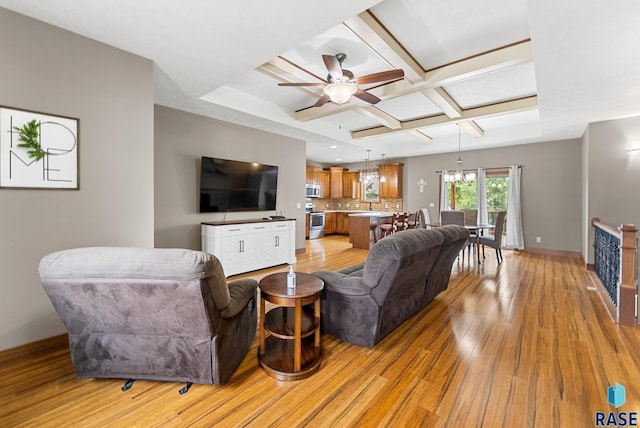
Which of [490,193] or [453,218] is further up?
[490,193]

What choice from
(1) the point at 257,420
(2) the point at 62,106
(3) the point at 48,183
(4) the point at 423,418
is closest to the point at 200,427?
(1) the point at 257,420

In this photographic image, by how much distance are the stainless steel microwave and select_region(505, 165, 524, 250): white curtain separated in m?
5.54

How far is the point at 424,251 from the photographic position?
2436 mm

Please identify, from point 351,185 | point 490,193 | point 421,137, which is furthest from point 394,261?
point 351,185

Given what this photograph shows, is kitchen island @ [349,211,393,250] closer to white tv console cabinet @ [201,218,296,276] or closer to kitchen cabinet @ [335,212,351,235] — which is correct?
kitchen cabinet @ [335,212,351,235]

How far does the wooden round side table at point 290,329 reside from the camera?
Answer: 1985 millimetres

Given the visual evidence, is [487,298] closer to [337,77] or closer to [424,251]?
[424,251]

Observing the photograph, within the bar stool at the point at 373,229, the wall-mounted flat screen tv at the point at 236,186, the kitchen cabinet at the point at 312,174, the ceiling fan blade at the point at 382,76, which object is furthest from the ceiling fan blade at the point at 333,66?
the kitchen cabinet at the point at 312,174

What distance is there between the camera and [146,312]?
1702 millimetres

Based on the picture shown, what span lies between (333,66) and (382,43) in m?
0.54

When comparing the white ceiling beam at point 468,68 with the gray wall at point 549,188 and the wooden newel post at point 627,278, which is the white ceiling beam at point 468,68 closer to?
the wooden newel post at point 627,278

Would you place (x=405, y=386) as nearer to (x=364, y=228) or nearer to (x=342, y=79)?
(x=342, y=79)

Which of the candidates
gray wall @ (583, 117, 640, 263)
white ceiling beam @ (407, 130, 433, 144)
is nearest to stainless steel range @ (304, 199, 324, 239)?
white ceiling beam @ (407, 130, 433, 144)

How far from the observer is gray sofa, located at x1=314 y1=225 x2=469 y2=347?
2.21m
